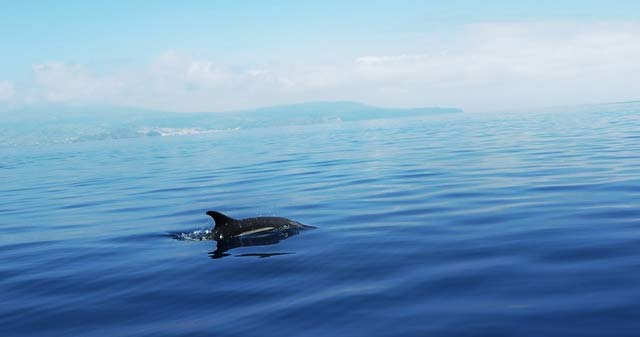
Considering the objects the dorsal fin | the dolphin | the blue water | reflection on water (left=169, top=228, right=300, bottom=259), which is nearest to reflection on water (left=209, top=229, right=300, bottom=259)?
reflection on water (left=169, top=228, right=300, bottom=259)

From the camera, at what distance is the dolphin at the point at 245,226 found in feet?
55.6

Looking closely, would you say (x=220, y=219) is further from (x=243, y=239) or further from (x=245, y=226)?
(x=243, y=239)

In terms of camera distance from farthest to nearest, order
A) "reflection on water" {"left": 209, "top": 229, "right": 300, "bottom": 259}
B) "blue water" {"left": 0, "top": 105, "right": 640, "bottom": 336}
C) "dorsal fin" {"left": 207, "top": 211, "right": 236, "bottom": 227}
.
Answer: "dorsal fin" {"left": 207, "top": 211, "right": 236, "bottom": 227}
"reflection on water" {"left": 209, "top": 229, "right": 300, "bottom": 259}
"blue water" {"left": 0, "top": 105, "right": 640, "bottom": 336}

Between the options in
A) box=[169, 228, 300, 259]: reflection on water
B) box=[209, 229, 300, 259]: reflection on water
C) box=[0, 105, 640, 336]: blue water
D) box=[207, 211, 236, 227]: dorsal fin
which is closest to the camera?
box=[0, 105, 640, 336]: blue water

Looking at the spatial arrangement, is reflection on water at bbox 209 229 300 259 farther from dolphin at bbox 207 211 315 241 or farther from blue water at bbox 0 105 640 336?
blue water at bbox 0 105 640 336

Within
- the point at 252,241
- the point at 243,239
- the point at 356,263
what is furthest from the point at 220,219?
the point at 356,263

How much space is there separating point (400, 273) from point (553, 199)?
394 inches

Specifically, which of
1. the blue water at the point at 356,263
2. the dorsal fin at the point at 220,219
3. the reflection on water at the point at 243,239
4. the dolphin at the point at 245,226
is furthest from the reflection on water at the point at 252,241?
the dorsal fin at the point at 220,219

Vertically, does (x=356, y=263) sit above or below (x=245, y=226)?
below

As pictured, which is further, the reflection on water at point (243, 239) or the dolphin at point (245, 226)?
the dolphin at point (245, 226)

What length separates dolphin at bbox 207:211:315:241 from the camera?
1695 cm

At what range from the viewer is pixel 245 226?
17.1m

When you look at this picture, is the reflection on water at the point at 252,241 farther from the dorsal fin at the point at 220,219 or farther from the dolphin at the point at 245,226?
the dorsal fin at the point at 220,219

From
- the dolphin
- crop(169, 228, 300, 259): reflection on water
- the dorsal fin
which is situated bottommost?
crop(169, 228, 300, 259): reflection on water
